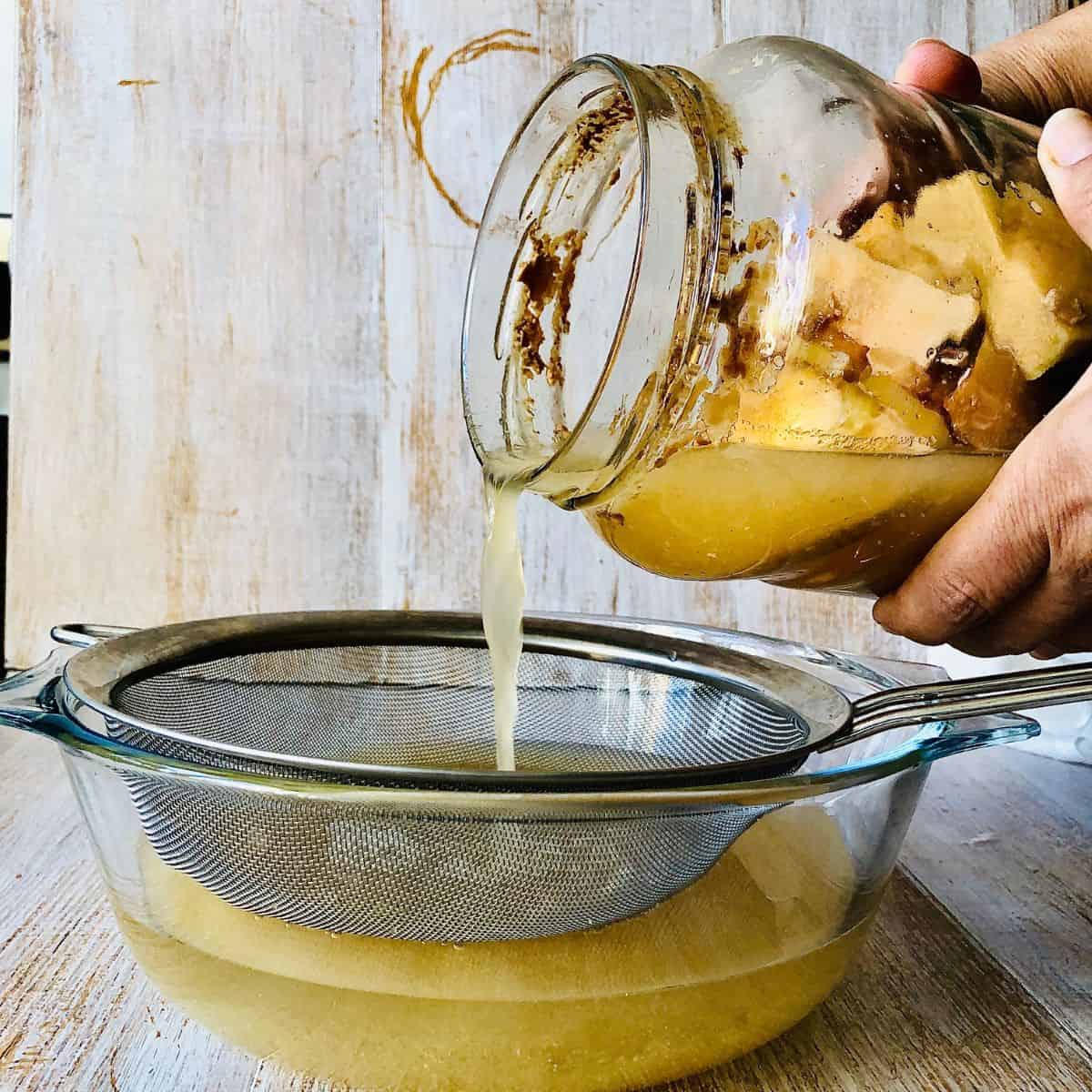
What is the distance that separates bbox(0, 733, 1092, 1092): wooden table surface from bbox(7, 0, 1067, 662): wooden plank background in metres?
0.43

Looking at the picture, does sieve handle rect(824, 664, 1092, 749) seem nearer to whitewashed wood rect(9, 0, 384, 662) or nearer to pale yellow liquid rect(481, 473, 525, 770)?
pale yellow liquid rect(481, 473, 525, 770)

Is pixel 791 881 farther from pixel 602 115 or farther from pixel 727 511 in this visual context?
pixel 602 115

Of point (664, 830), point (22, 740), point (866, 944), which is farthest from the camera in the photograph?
point (22, 740)

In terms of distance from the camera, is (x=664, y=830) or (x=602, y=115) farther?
(x=602, y=115)

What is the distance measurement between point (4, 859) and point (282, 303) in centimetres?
62

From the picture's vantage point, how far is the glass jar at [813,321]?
1.68 ft

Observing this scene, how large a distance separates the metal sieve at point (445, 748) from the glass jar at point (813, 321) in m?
0.10

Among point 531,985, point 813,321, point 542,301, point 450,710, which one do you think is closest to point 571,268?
point 542,301

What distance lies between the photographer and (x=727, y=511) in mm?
540

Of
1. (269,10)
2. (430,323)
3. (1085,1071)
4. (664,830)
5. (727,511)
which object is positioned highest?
(269,10)

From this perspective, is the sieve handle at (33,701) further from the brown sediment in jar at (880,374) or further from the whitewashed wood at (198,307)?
the whitewashed wood at (198,307)

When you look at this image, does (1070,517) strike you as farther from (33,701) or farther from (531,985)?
(33,701)

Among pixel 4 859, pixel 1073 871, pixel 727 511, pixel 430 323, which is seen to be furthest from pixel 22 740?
pixel 1073 871

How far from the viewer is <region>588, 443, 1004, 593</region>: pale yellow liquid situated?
0.53m
